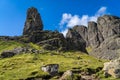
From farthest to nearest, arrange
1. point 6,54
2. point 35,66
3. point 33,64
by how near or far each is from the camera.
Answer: point 6,54 < point 33,64 < point 35,66

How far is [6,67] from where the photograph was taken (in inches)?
5167

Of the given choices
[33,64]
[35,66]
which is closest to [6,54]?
[33,64]

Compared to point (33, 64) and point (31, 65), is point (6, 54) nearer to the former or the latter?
point (33, 64)

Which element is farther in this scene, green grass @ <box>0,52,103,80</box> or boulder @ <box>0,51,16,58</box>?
boulder @ <box>0,51,16,58</box>

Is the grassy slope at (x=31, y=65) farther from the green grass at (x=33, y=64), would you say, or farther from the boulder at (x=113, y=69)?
the boulder at (x=113, y=69)

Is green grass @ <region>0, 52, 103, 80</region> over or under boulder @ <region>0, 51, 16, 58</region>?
under

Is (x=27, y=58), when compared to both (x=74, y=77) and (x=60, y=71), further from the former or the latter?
(x=74, y=77)

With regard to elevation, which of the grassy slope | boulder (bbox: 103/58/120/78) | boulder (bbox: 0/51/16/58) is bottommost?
boulder (bbox: 103/58/120/78)

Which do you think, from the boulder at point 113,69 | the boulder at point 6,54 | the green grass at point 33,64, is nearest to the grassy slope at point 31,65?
the green grass at point 33,64

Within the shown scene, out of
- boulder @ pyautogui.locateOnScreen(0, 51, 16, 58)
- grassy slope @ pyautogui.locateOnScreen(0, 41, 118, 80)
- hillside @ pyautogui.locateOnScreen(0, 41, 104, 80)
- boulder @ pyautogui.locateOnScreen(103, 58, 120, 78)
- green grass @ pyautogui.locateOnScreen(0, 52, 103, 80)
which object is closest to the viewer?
boulder @ pyautogui.locateOnScreen(103, 58, 120, 78)

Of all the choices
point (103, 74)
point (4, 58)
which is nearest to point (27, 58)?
point (4, 58)

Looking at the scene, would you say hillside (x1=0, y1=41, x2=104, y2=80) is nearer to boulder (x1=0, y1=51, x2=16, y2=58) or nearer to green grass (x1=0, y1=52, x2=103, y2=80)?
green grass (x1=0, y1=52, x2=103, y2=80)

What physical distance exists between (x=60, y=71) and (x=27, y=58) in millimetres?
44456

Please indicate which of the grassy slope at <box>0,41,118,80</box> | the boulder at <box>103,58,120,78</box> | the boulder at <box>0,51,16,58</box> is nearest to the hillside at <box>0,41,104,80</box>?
the grassy slope at <box>0,41,118,80</box>
